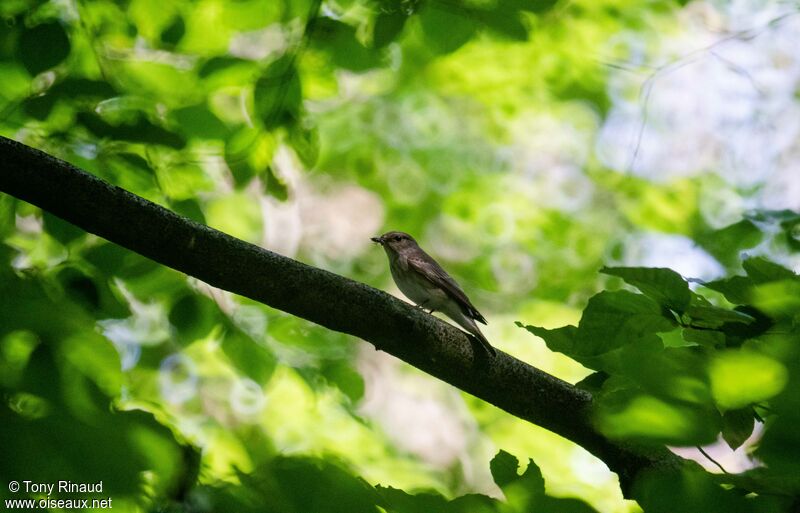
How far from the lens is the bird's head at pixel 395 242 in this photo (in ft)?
19.4

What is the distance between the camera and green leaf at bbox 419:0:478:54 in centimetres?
350

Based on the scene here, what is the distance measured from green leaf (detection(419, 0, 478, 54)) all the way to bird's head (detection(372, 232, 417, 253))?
8.08ft

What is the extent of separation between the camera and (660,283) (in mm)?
2111

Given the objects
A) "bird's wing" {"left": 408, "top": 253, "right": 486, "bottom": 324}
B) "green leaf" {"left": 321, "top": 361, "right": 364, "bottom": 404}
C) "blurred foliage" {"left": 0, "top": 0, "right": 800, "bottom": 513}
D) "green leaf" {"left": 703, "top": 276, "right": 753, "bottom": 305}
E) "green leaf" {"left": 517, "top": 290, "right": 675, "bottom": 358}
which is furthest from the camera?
"bird's wing" {"left": 408, "top": 253, "right": 486, "bottom": 324}

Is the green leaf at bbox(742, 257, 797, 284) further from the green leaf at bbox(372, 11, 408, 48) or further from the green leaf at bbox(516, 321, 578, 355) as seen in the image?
the green leaf at bbox(372, 11, 408, 48)

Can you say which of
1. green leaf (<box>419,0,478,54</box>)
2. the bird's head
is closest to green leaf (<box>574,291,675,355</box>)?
green leaf (<box>419,0,478,54</box>)

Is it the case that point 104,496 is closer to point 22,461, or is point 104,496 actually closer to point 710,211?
point 22,461

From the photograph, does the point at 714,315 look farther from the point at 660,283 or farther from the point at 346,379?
the point at 346,379

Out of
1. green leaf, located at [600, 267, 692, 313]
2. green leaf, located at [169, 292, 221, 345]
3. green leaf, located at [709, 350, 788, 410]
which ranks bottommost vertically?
green leaf, located at [169, 292, 221, 345]

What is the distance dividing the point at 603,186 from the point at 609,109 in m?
2.07

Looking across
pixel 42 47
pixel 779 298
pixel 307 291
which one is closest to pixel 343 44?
pixel 42 47

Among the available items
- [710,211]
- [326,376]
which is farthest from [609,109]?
[326,376]

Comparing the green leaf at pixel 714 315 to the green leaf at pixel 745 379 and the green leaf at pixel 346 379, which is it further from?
the green leaf at pixel 346 379

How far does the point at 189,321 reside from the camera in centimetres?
351
